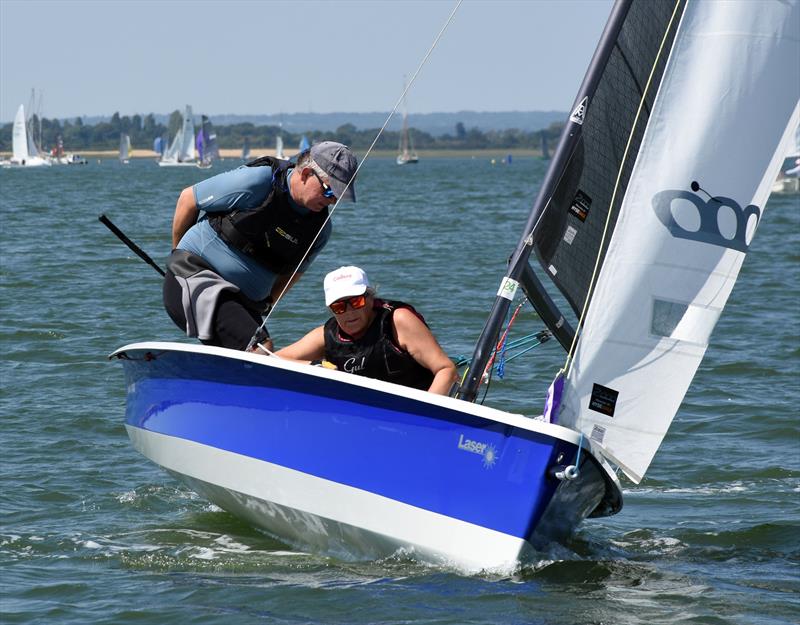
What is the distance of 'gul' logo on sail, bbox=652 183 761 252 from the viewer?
5.51m

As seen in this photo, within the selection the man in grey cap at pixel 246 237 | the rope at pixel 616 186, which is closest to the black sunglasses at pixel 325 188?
the man in grey cap at pixel 246 237

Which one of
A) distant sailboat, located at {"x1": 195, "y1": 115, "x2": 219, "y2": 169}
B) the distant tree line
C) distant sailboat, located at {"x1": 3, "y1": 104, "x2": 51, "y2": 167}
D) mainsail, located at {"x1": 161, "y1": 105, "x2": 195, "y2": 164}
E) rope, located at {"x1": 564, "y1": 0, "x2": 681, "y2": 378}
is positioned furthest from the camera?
the distant tree line

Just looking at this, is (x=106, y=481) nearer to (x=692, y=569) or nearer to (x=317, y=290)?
(x=692, y=569)

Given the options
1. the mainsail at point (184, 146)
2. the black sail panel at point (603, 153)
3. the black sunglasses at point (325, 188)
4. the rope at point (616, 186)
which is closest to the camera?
the rope at point (616, 186)

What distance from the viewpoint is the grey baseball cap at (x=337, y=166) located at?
6.11 meters

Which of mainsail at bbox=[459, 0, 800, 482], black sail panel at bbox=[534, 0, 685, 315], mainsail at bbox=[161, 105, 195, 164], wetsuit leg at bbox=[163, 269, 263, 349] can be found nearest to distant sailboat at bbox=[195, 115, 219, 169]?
mainsail at bbox=[161, 105, 195, 164]

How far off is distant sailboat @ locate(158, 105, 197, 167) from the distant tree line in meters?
44.3

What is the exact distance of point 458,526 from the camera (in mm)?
5527

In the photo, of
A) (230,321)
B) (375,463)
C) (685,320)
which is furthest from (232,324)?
(685,320)

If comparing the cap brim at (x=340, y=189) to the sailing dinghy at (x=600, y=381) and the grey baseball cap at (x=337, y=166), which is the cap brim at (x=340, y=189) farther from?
the sailing dinghy at (x=600, y=381)

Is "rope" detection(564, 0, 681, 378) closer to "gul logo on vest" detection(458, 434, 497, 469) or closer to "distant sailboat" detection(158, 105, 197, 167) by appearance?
"gul logo on vest" detection(458, 434, 497, 469)

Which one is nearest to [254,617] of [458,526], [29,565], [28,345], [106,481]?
[458,526]

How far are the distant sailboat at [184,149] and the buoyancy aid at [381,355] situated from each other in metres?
88.2

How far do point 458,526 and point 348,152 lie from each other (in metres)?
1.73
